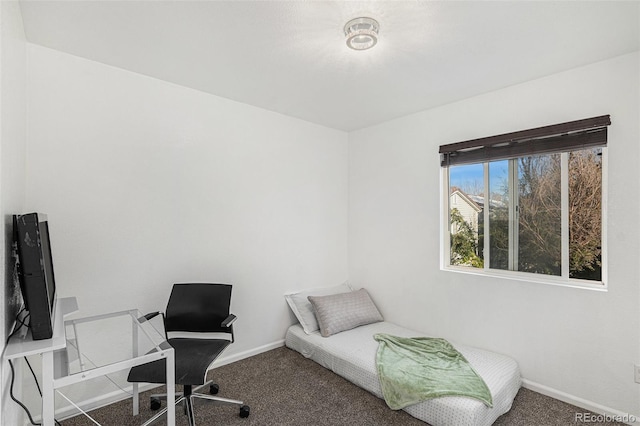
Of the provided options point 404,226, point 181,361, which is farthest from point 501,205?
point 181,361

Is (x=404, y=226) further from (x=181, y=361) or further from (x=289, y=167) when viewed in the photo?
(x=181, y=361)

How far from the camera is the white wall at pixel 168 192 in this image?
220 centimetres

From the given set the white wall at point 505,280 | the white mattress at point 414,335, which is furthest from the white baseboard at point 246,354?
the white wall at point 505,280

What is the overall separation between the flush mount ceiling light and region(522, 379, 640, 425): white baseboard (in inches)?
113

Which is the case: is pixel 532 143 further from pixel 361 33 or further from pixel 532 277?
pixel 361 33

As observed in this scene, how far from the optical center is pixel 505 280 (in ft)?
8.91

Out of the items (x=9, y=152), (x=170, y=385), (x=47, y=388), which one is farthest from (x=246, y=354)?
(x=9, y=152)

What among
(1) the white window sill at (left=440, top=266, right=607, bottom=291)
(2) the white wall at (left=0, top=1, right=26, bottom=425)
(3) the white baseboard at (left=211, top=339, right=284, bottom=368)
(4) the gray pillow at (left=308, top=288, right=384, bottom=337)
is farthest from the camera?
(4) the gray pillow at (left=308, top=288, right=384, bottom=337)

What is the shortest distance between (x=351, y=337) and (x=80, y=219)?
248cm

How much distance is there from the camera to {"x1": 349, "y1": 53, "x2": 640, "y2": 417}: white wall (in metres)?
2.18

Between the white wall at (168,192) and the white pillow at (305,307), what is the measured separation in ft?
0.33

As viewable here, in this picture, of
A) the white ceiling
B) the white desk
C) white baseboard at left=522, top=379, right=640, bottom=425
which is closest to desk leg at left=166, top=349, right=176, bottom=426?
the white desk

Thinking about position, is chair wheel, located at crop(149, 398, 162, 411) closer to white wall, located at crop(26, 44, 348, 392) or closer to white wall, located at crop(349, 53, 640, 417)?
white wall, located at crop(26, 44, 348, 392)

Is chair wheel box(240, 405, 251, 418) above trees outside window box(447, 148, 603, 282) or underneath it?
underneath
